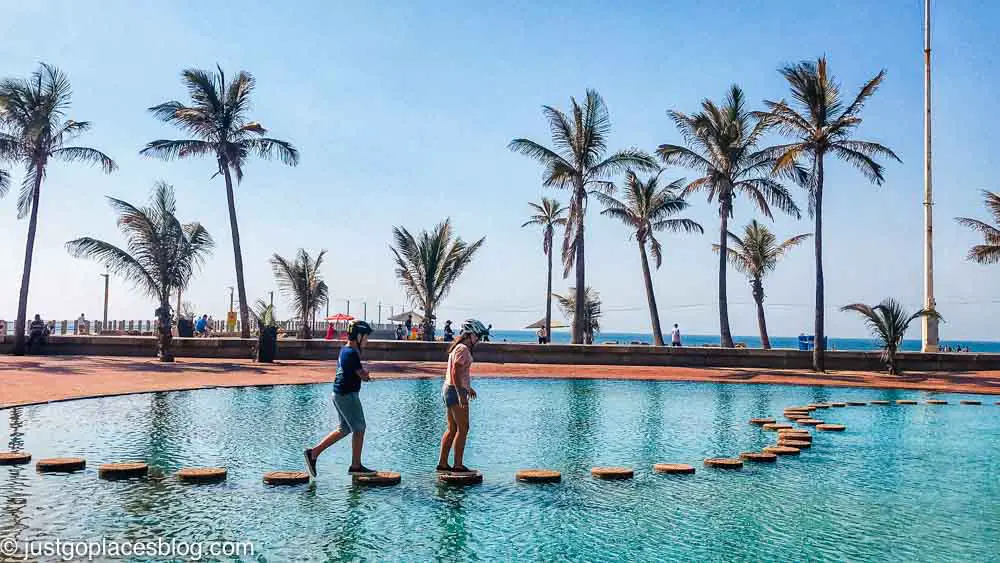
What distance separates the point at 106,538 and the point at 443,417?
8.63 m

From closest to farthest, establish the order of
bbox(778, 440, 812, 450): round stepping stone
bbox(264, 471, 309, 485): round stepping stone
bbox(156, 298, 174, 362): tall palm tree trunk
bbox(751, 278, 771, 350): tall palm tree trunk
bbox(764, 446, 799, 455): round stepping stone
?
bbox(264, 471, 309, 485): round stepping stone < bbox(764, 446, 799, 455): round stepping stone < bbox(778, 440, 812, 450): round stepping stone < bbox(156, 298, 174, 362): tall palm tree trunk < bbox(751, 278, 771, 350): tall palm tree trunk

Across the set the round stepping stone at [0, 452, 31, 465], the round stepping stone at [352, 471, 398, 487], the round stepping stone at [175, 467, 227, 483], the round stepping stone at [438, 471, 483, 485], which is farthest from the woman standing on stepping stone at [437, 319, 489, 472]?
the round stepping stone at [0, 452, 31, 465]

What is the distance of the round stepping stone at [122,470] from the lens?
28.9ft

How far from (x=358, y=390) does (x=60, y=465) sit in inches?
136

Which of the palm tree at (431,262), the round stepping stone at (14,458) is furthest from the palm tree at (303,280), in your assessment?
the round stepping stone at (14,458)

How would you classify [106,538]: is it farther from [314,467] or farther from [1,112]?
[1,112]

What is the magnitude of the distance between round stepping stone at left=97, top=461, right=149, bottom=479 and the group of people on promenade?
5.92 ft

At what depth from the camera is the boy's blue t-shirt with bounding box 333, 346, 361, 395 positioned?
8.84m

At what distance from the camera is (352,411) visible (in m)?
8.91

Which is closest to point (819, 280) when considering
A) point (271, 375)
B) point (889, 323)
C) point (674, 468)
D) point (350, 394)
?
point (889, 323)

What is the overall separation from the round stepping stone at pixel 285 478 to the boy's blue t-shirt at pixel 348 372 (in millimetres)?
971

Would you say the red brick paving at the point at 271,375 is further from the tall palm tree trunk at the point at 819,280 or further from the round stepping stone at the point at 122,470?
the round stepping stone at the point at 122,470

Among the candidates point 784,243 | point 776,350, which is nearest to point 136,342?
point 776,350

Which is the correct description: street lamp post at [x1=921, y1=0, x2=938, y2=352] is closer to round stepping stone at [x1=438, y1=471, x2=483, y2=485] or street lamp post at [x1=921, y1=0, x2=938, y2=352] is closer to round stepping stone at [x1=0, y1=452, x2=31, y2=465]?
round stepping stone at [x1=438, y1=471, x2=483, y2=485]
